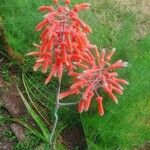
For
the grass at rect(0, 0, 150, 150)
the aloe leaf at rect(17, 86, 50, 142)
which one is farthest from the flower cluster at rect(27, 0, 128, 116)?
the aloe leaf at rect(17, 86, 50, 142)

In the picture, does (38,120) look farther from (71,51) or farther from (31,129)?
(71,51)

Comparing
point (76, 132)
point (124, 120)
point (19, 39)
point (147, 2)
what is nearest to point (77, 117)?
point (76, 132)

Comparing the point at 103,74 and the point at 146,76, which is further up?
the point at 103,74

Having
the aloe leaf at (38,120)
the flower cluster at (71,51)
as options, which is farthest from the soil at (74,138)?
the flower cluster at (71,51)

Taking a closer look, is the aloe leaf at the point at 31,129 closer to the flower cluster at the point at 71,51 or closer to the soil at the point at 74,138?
the soil at the point at 74,138

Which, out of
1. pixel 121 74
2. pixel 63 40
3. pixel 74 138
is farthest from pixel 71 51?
pixel 74 138

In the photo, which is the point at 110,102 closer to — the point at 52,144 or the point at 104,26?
the point at 52,144
